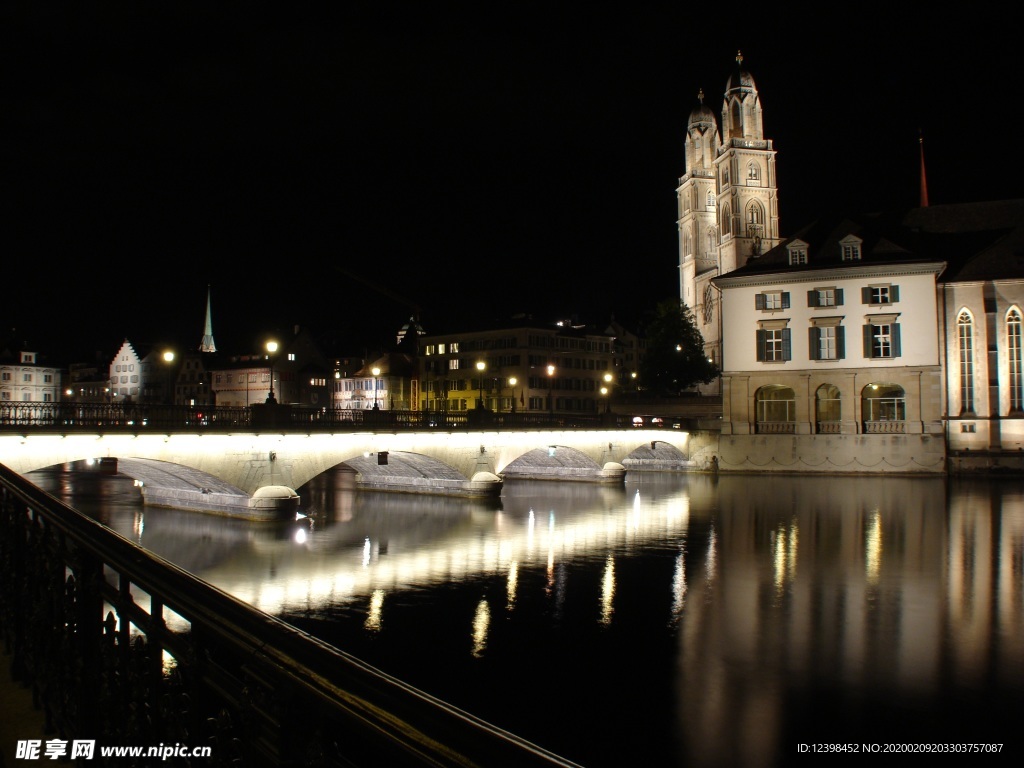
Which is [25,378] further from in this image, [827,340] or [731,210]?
[827,340]

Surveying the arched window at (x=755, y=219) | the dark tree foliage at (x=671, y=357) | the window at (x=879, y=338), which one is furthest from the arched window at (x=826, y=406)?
the arched window at (x=755, y=219)

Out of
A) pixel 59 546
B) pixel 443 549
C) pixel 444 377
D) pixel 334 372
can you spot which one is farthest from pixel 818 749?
pixel 334 372

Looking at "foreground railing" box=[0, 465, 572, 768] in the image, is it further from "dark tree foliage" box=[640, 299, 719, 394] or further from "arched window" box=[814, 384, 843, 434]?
"dark tree foliage" box=[640, 299, 719, 394]

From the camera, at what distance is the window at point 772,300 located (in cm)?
5497

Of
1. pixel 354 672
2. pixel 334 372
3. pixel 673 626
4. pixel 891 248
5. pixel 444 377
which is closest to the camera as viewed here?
pixel 354 672

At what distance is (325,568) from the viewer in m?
23.2

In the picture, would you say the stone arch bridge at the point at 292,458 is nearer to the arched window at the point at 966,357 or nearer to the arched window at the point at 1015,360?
the arched window at the point at 966,357

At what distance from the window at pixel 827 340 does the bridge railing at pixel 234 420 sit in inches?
726

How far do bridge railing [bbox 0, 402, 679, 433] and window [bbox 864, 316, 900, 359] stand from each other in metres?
20.6

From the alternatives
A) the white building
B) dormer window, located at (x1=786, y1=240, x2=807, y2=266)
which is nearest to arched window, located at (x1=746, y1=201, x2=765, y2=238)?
dormer window, located at (x1=786, y1=240, x2=807, y2=266)

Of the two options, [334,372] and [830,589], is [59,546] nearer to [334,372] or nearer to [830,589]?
[830,589]

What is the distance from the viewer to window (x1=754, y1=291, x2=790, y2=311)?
55.0 metres

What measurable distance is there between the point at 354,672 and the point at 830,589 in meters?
20.6

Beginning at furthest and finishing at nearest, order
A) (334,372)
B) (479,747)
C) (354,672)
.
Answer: (334,372)
(354,672)
(479,747)
